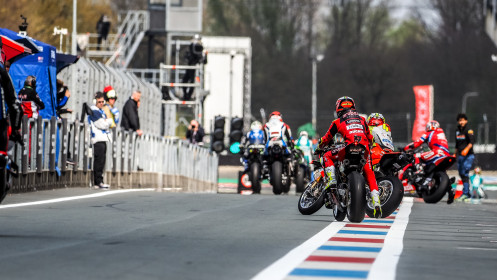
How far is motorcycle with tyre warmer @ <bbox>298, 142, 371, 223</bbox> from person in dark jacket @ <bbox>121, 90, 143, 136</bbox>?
10571 mm

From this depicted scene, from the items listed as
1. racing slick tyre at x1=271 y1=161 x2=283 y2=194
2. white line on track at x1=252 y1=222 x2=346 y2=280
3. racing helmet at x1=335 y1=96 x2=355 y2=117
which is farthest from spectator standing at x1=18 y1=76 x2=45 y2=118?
white line on track at x1=252 y1=222 x2=346 y2=280

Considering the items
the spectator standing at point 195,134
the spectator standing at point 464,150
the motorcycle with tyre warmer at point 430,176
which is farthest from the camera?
the spectator standing at point 195,134

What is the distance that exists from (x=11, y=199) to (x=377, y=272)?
9.39 m

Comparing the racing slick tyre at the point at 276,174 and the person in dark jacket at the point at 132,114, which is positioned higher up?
the person in dark jacket at the point at 132,114

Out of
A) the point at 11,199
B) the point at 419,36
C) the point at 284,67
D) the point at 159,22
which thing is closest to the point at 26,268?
the point at 11,199

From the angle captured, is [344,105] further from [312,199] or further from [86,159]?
[86,159]

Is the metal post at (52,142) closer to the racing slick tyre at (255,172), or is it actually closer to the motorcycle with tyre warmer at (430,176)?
the racing slick tyre at (255,172)

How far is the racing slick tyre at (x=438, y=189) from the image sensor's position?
21781 millimetres

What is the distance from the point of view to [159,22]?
180ft

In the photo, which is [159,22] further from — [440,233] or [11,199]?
[440,233]

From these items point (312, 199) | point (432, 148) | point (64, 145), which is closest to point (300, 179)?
point (432, 148)

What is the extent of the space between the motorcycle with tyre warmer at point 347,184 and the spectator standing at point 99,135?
313 inches

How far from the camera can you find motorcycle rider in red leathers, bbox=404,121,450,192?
877 inches

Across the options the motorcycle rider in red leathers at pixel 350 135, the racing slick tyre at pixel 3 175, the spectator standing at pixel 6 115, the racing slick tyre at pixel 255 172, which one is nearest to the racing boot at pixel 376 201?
the motorcycle rider in red leathers at pixel 350 135
